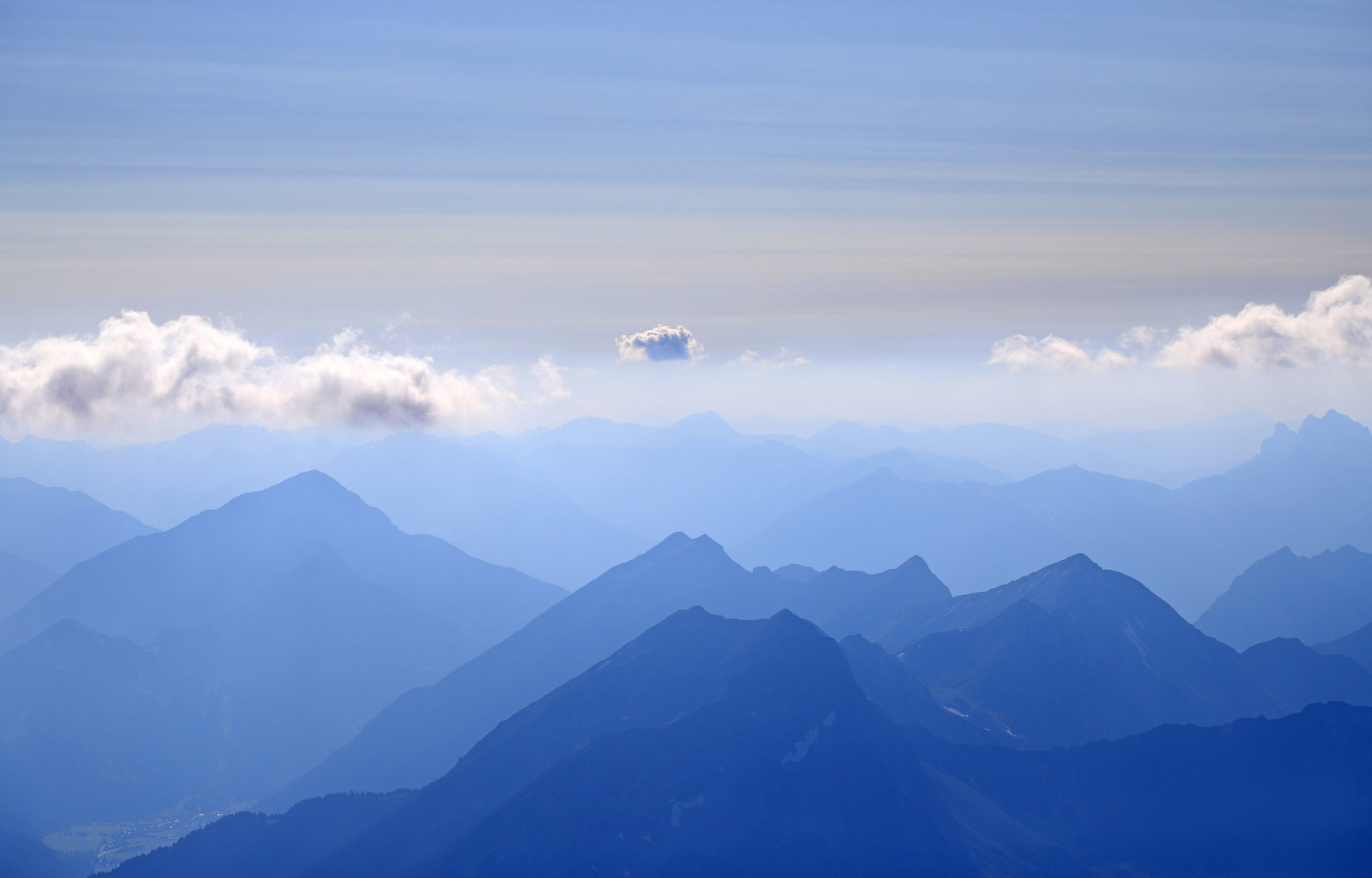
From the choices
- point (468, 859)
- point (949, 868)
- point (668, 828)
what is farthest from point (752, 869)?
point (468, 859)

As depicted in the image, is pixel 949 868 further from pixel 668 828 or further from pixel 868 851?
pixel 668 828

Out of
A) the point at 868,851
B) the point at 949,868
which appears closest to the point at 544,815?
the point at 868,851

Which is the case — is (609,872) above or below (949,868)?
above

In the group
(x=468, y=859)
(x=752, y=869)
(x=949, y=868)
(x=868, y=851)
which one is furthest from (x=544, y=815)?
(x=949, y=868)

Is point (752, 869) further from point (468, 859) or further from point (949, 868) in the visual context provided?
point (468, 859)

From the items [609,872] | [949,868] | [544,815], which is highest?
[544,815]

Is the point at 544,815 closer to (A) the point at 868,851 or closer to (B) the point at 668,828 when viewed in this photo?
(B) the point at 668,828

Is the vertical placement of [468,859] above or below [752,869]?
above

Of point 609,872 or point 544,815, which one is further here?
point 544,815
